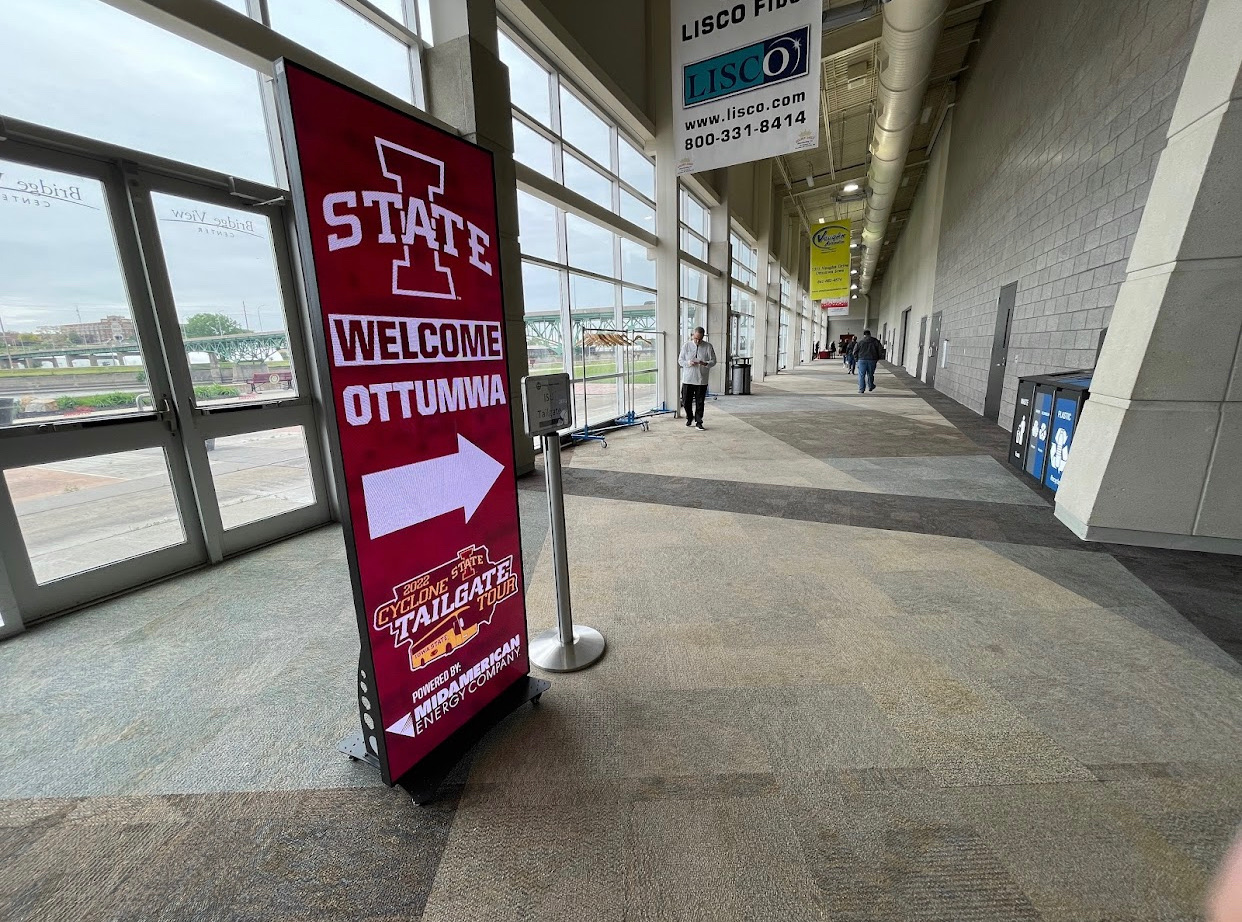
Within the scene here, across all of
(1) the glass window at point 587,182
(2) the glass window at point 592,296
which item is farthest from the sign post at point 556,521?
(1) the glass window at point 587,182

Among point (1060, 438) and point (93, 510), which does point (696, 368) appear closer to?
point (1060, 438)

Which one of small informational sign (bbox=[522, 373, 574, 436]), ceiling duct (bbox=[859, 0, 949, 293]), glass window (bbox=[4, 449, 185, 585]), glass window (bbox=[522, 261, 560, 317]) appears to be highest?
ceiling duct (bbox=[859, 0, 949, 293])

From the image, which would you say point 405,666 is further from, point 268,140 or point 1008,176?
point 1008,176

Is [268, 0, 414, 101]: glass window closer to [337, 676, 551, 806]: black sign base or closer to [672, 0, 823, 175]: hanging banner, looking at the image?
[672, 0, 823, 175]: hanging banner

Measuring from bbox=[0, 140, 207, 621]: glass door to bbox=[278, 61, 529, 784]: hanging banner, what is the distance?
2.49 metres

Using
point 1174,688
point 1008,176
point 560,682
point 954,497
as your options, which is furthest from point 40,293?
point 1008,176

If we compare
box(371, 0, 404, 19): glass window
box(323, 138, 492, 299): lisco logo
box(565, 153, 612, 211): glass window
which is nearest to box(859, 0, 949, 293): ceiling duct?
box(565, 153, 612, 211): glass window

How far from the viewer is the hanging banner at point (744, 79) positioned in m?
4.51

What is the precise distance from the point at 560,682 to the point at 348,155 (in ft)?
6.30

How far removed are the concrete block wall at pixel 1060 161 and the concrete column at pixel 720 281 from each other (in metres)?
5.03

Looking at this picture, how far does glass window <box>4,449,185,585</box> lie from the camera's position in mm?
2596

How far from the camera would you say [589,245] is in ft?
24.5

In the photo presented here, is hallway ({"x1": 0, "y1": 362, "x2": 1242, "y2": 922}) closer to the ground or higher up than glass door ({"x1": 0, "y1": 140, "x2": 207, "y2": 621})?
closer to the ground

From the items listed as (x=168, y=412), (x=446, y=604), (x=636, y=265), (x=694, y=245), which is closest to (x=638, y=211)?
(x=636, y=265)
